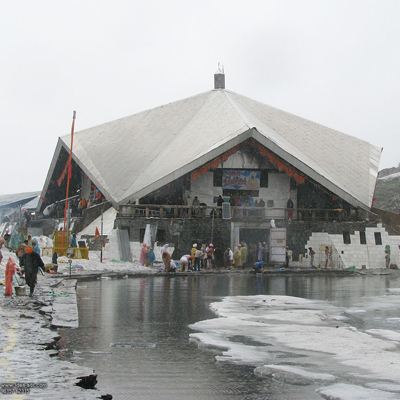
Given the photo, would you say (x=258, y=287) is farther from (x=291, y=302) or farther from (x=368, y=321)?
(x=368, y=321)

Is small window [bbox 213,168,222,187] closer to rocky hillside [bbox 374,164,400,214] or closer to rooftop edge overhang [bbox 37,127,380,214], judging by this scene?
rooftop edge overhang [bbox 37,127,380,214]

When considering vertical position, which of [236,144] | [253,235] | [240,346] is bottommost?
[240,346]

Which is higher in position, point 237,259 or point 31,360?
point 237,259

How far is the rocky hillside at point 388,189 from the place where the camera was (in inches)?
2862

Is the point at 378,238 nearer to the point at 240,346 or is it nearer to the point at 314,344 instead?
the point at 314,344

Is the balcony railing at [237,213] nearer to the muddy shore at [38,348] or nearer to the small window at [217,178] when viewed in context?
the small window at [217,178]

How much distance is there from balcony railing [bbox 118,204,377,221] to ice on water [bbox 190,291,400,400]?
20412 mm

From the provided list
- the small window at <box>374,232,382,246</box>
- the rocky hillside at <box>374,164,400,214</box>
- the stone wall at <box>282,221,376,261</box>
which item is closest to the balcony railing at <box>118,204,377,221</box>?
the stone wall at <box>282,221,376,261</box>

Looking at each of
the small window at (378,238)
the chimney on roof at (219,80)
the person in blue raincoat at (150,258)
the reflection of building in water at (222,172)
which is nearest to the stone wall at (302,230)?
the reflection of building in water at (222,172)

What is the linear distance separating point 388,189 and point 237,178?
2004 inches

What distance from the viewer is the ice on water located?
7.20 metres

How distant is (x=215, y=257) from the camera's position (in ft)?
111

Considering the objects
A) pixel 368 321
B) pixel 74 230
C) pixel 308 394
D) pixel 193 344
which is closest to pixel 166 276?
pixel 74 230

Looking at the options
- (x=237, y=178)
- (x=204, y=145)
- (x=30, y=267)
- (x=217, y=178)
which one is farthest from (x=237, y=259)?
(x=30, y=267)
